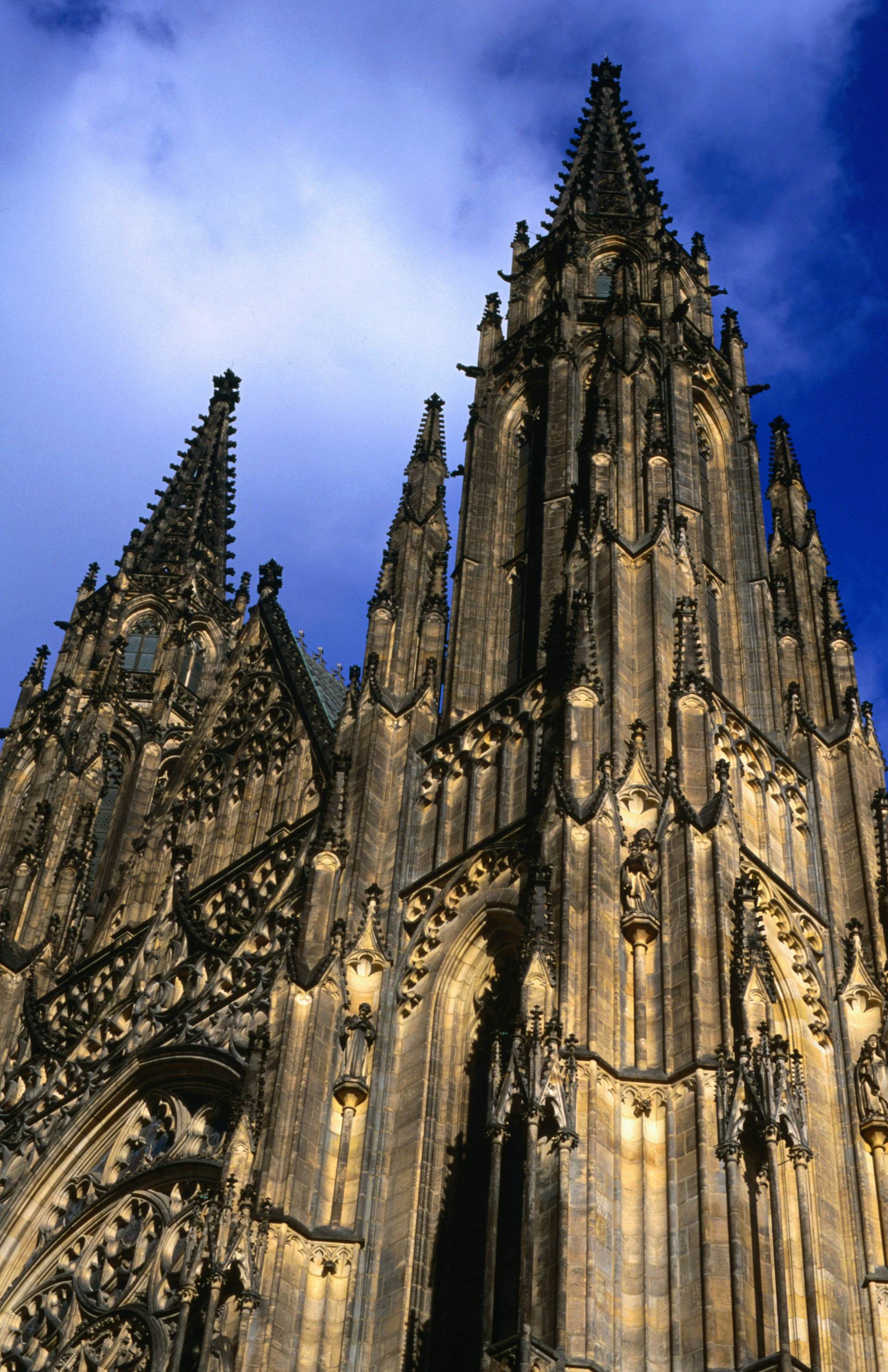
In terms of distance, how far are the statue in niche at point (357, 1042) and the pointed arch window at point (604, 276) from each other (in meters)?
15.5

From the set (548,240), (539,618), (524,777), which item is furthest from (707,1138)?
(548,240)

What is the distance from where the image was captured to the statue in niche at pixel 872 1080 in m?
21.8

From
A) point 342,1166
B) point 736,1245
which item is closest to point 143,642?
point 342,1166

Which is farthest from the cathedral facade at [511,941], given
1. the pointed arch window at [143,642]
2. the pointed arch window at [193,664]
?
the pointed arch window at [143,642]

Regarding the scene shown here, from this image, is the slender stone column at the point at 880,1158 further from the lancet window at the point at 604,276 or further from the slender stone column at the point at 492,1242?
the lancet window at the point at 604,276

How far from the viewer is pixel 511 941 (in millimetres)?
23359

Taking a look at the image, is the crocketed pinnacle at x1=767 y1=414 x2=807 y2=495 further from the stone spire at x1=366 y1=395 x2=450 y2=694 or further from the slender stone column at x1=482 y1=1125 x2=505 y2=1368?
the slender stone column at x1=482 y1=1125 x2=505 y2=1368

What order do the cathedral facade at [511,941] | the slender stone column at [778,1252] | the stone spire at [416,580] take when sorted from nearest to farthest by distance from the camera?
the slender stone column at [778,1252] → the cathedral facade at [511,941] → the stone spire at [416,580]

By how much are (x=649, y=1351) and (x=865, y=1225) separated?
418 centimetres

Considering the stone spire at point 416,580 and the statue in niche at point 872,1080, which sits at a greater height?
the stone spire at point 416,580

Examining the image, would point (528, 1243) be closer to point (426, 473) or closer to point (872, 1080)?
point (872, 1080)

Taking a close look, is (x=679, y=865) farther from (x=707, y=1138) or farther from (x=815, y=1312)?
(x=815, y=1312)

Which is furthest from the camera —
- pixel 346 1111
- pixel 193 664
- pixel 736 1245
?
pixel 193 664

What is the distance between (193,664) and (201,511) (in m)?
5.68
